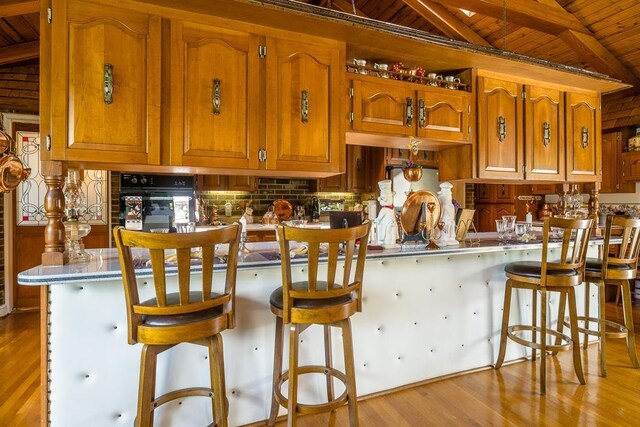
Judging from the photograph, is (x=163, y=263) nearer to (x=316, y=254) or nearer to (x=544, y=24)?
(x=316, y=254)

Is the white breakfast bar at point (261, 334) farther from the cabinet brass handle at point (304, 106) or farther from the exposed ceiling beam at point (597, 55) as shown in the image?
the exposed ceiling beam at point (597, 55)

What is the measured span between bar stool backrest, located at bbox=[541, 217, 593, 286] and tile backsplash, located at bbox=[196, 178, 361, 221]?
3.49 metres

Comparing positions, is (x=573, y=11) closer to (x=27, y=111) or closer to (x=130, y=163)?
(x=130, y=163)

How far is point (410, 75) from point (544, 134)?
1.39 metres

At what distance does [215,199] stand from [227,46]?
3087 millimetres

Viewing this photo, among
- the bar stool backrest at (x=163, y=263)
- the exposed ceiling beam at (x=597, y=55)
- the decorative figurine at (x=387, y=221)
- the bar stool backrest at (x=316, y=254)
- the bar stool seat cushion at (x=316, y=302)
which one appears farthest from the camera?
the exposed ceiling beam at (x=597, y=55)

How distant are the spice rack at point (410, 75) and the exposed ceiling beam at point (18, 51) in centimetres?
346

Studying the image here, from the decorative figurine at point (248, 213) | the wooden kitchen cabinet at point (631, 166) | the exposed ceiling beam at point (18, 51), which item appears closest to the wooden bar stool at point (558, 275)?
the decorative figurine at point (248, 213)

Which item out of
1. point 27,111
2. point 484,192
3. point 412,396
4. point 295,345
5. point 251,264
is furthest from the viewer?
point 484,192

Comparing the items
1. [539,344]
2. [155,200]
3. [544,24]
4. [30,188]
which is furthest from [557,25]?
[30,188]

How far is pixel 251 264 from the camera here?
175cm

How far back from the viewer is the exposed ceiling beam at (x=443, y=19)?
438cm

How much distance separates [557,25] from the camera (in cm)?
385

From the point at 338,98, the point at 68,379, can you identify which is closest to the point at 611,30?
the point at 338,98
